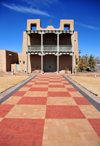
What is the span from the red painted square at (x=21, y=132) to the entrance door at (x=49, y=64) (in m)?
20.2

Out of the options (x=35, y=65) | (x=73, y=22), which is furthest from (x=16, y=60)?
(x=73, y=22)

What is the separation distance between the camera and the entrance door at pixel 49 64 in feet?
78.0

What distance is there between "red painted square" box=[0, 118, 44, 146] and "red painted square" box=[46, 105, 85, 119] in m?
0.63

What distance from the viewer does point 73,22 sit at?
74.9ft

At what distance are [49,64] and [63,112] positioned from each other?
64.6ft

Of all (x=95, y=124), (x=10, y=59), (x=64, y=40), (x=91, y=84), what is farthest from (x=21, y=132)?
(x=10, y=59)

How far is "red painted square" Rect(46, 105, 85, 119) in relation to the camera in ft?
13.9

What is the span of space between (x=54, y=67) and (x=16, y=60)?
33.2ft

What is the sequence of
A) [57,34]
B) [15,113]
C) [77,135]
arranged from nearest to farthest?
[77,135] → [15,113] → [57,34]

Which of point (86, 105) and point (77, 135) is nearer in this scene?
point (77, 135)

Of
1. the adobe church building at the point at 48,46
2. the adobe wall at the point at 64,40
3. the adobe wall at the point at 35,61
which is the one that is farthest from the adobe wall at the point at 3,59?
the adobe wall at the point at 64,40

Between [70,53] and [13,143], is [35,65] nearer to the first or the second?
[70,53]

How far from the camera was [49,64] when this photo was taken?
78.5 ft

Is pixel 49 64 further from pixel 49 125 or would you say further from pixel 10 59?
pixel 49 125
